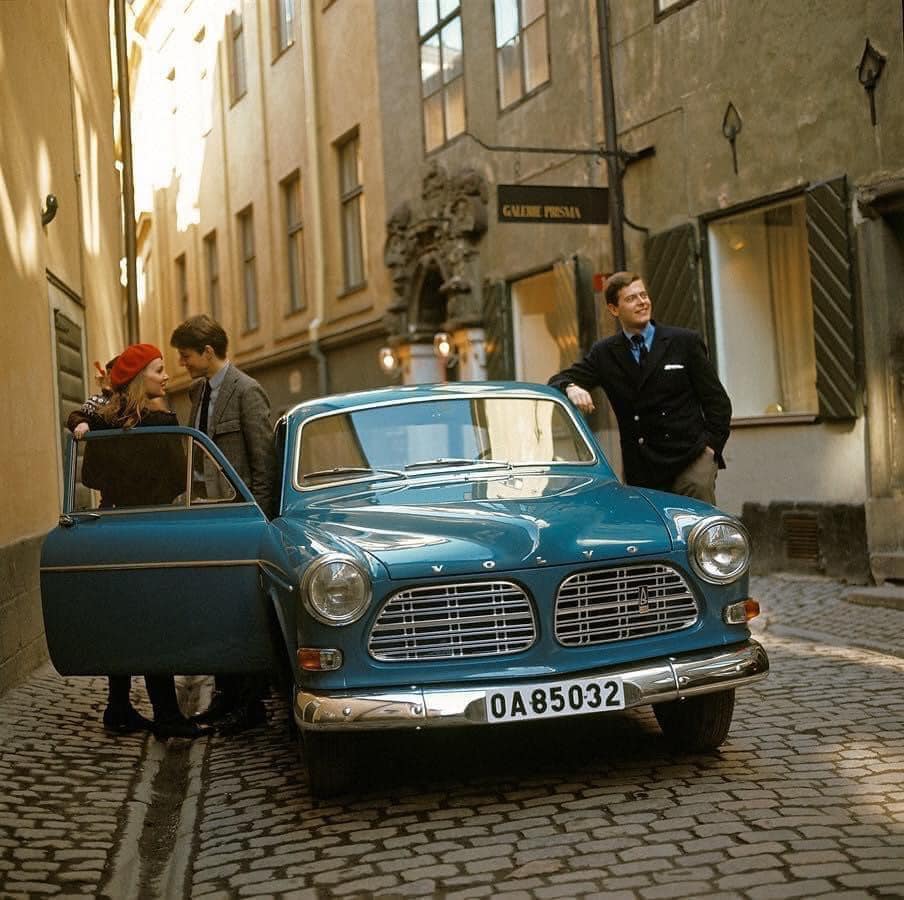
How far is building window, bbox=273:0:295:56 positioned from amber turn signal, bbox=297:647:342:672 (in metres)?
19.7

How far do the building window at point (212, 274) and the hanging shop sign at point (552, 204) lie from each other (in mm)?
18861

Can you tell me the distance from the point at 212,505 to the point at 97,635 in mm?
688

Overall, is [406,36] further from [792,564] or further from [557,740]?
[557,740]

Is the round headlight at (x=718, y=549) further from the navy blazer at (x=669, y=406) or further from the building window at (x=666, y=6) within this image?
the building window at (x=666, y=6)

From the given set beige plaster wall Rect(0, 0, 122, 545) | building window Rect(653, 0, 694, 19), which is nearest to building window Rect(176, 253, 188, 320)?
beige plaster wall Rect(0, 0, 122, 545)

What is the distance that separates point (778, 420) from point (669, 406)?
459 cm

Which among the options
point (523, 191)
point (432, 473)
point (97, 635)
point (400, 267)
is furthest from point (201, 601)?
point (400, 267)

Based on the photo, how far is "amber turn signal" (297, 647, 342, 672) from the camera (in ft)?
15.0

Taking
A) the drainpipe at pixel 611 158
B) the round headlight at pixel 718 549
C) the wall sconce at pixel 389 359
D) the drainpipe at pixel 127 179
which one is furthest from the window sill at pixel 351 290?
the round headlight at pixel 718 549

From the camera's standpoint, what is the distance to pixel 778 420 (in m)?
10.9

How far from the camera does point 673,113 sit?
12.0 m

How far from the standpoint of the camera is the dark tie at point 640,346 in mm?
6641

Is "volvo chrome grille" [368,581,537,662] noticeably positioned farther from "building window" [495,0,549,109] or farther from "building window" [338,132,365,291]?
"building window" [338,132,365,291]

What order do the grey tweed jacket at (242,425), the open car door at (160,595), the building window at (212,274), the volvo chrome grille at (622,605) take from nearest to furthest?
the volvo chrome grille at (622,605)
the open car door at (160,595)
the grey tweed jacket at (242,425)
the building window at (212,274)
